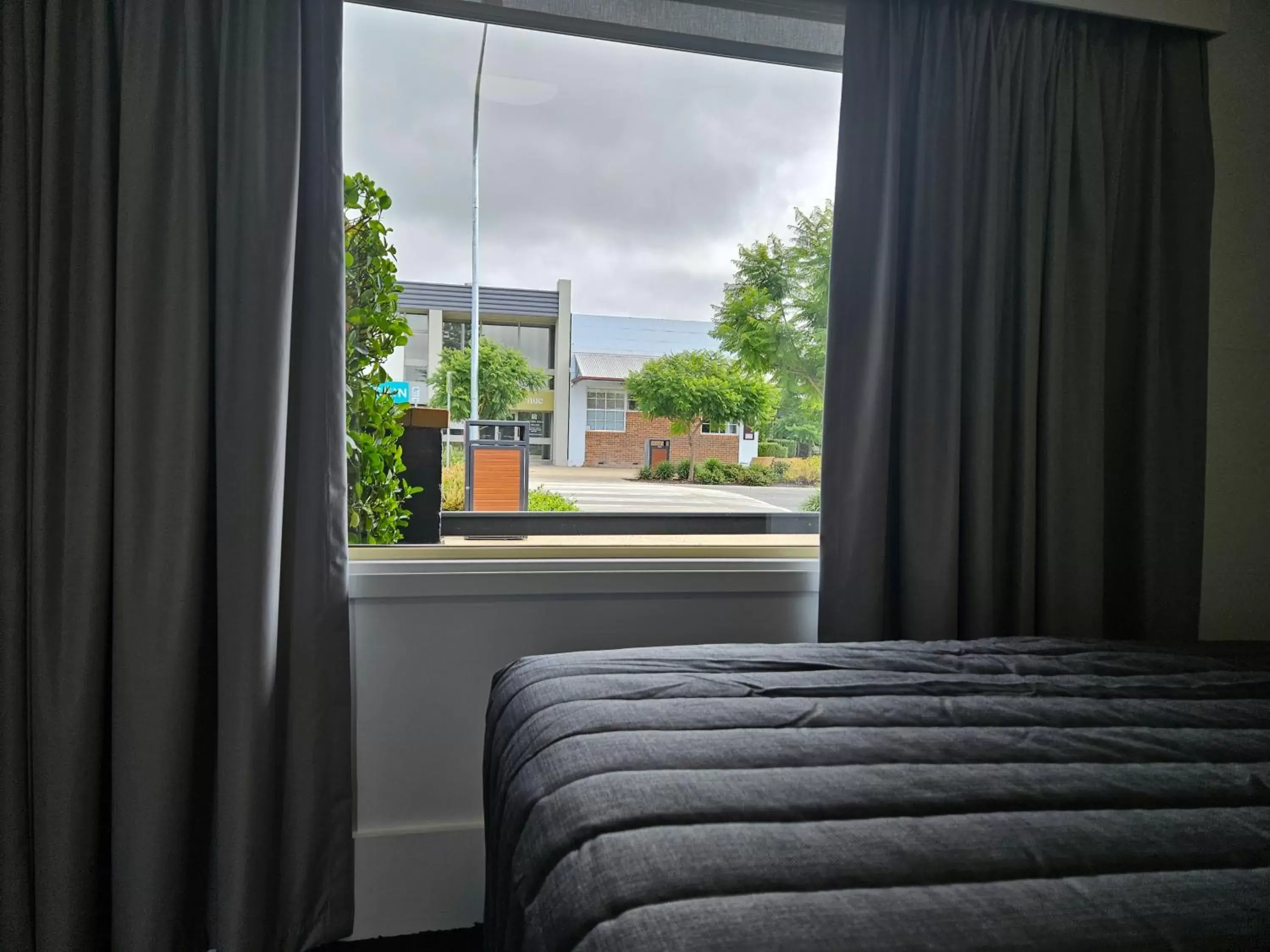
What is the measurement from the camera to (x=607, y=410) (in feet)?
7.12

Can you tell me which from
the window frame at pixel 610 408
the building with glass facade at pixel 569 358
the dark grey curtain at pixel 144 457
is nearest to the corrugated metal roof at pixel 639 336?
the building with glass facade at pixel 569 358

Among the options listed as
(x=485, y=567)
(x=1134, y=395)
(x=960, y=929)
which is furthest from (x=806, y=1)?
(x=960, y=929)

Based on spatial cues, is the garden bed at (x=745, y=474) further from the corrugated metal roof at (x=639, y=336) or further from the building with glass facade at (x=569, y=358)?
the corrugated metal roof at (x=639, y=336)

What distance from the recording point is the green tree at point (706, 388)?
2.18 meters

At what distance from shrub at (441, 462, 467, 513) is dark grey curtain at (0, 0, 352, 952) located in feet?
1.58

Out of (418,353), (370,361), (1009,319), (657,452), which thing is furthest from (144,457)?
(1009,319)

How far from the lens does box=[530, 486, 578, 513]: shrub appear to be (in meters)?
2.08

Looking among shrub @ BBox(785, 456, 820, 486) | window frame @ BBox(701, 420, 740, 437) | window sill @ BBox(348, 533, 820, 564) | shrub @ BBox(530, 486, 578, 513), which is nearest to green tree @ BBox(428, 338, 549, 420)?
shrub @ BBox(530, 486, 578, 513)

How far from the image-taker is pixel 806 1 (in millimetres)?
1948

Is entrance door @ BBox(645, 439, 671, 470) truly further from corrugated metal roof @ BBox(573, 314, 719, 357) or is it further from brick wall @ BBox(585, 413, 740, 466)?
corrugated metal roof @ BBox(573, 314, 719, 357)

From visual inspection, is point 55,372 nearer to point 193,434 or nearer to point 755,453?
point 193,434

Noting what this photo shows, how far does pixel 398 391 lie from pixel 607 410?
557mm

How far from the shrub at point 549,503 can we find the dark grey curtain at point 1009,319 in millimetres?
671

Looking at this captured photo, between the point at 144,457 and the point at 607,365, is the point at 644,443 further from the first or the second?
the point at 144,457
